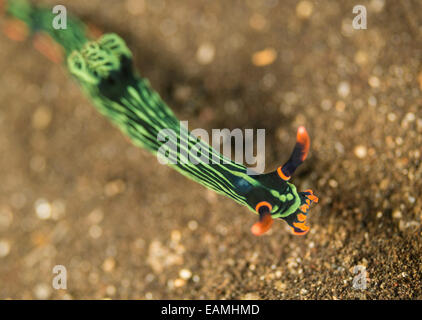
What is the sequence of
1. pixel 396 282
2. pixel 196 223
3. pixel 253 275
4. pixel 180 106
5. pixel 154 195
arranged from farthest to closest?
pixel 180 106 < pixel 154 195 < pixel 196 223 < pixel 253 275 < pixel 396 282

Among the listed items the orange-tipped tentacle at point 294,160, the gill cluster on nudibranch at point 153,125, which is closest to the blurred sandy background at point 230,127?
the gill cluster on nudibranch at point 153,125

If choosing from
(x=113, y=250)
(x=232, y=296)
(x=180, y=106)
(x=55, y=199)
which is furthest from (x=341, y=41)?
(x=55, y=199)

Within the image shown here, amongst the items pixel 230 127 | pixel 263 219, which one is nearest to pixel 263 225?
pixel 263 219

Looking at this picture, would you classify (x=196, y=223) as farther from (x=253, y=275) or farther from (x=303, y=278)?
(x=303, y=278)

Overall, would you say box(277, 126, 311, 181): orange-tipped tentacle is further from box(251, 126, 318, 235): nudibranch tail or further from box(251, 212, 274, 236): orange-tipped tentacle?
box(251, 212, 274, 236): orange-tipped tentacle

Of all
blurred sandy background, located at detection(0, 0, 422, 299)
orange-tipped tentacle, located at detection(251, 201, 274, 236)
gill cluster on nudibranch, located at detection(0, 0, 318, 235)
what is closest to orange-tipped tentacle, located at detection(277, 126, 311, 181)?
gill cluster on nudibranch, located at detection(0, 0, 318, 235)

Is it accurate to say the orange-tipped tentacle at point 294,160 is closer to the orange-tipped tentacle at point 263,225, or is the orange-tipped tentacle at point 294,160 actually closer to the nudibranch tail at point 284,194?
the nudibranch tail at point 284,194
